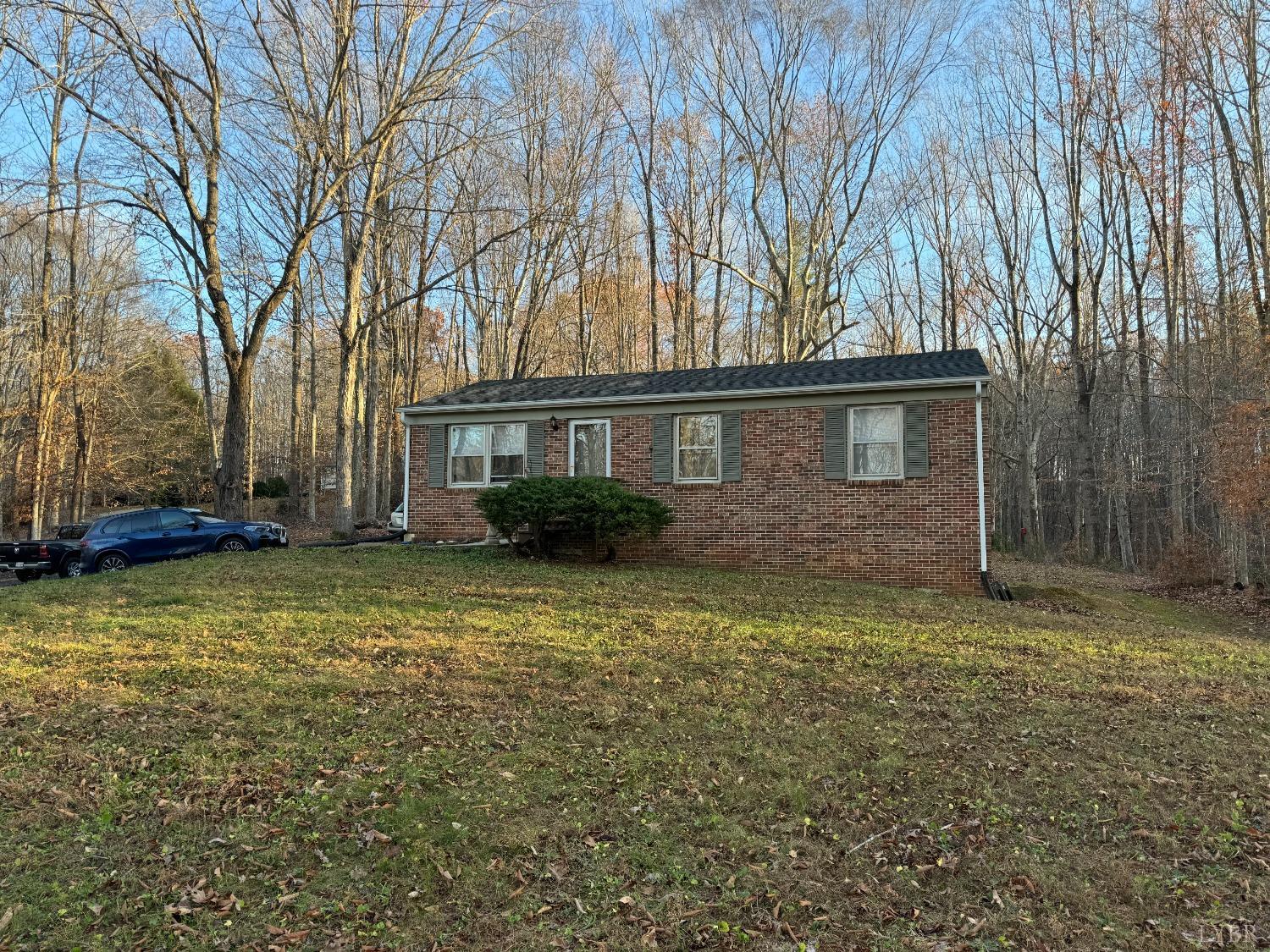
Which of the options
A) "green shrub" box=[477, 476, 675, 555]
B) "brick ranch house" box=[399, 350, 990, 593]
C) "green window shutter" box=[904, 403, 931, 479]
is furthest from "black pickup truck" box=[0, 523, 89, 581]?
"green window shutter" box=[904, 403, 931, 479]

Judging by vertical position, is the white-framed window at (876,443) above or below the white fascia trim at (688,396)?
below

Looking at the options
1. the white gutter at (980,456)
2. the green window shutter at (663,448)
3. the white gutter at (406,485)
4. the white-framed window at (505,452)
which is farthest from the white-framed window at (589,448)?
the white gutter at (980,456)

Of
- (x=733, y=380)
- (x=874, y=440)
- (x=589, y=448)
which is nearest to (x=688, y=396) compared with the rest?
(x=733, y=380)

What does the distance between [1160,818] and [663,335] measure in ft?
86.5

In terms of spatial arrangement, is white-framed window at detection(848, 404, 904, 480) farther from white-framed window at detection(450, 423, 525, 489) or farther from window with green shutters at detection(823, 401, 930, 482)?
white-framed window at detection(450, 423, 525, 489)

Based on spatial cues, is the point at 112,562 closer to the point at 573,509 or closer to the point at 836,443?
the point at 573,509

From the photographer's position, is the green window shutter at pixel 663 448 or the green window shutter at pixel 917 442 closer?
the green window shutter at pixel 917 442

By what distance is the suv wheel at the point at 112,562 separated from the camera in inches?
527

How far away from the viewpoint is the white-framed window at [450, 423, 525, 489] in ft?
46.5

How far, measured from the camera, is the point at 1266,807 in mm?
3834

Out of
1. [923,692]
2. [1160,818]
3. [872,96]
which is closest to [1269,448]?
[923,692]

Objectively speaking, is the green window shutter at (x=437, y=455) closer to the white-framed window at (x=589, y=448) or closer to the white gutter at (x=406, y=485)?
the white gutter at (x=406, y=485)

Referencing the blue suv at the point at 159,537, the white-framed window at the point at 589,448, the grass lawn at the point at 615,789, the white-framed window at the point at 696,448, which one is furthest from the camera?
the white-framed window at the point at 589,448

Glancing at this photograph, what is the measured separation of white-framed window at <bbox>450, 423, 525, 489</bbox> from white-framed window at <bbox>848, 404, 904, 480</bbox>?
19.3ft
